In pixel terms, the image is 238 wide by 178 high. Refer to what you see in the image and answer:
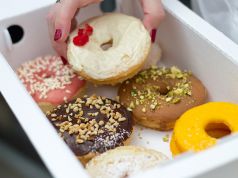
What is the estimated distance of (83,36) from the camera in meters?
0.98

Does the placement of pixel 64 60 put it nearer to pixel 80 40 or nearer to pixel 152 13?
pixel 80 40

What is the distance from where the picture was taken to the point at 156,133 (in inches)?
38.6

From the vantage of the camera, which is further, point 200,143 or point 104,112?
point 104,112

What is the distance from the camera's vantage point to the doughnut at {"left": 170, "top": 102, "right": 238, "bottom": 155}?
0.83 m

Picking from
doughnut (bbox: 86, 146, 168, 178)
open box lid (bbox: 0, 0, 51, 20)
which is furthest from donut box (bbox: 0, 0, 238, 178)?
doughnut (bbox: 86, 146, 168, 178)

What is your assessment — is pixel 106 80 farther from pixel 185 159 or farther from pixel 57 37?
pixel 185 159

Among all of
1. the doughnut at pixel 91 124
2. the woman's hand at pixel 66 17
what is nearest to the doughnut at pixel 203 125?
the doughnut at pixel 91 124

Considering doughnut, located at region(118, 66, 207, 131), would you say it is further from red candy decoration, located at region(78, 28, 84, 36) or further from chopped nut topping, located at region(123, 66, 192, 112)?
red candy decoration, located at region(78, 28, 84, 36)

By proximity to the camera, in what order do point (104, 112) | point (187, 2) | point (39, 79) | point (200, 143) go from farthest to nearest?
point (187, 2), point (39, 79), point (104, 112), point (200, 143)

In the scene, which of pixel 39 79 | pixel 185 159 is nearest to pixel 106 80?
pixel 39 79

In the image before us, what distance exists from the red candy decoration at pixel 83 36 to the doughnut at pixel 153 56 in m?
0.15

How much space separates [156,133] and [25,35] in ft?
1.19

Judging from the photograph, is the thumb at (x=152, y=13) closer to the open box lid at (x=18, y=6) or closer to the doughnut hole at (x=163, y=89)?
the doughnut hole at (x=163, y=89)

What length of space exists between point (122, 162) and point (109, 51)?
0.80 feet
